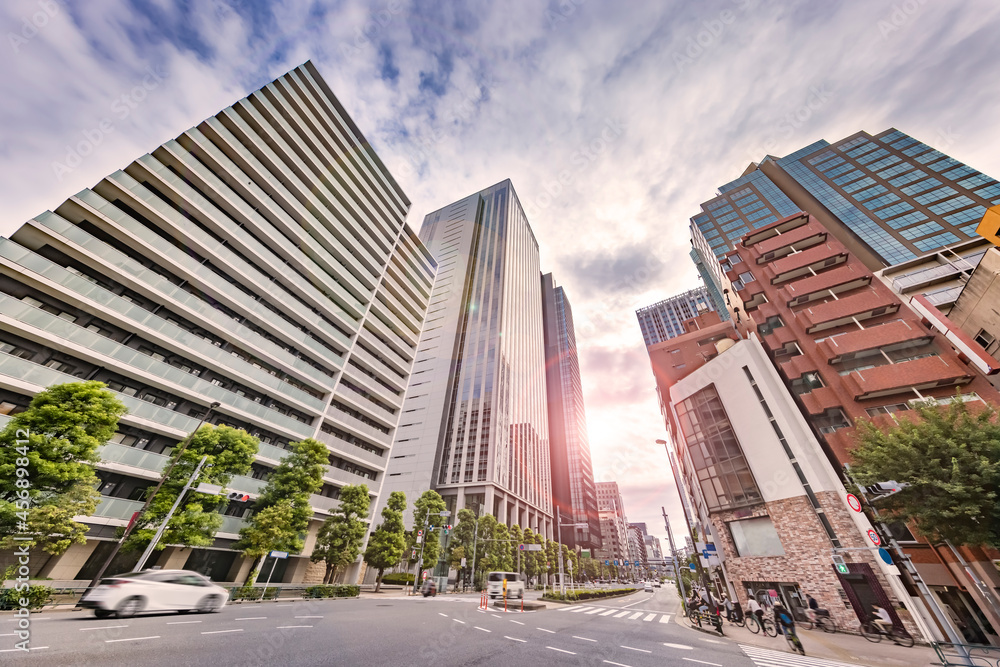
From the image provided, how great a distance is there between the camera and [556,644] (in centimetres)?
1016

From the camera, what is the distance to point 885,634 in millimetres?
15594

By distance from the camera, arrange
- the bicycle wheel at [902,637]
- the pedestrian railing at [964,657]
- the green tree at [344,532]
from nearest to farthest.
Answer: the pedestrian railing at [964,657]
the bicycle wheel at [902,637]
the green tree at [344,532]

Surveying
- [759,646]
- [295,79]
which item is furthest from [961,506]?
[295,79]

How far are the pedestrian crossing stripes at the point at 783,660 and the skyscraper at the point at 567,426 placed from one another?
83286 millimetres

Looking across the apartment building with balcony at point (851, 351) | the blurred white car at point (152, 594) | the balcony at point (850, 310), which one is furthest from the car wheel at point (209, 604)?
the balcony at point (850, 310)

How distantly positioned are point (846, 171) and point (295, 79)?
73767 mm

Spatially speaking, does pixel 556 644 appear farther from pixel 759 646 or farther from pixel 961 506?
pixel 961 506

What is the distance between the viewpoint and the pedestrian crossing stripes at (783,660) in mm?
9685

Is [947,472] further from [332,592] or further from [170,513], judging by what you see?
[170,513]

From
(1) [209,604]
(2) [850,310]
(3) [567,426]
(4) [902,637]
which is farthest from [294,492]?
(3) [567,426]

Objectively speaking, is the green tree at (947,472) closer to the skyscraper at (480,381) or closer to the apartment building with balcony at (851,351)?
the apartment building with balcony at (851,351)

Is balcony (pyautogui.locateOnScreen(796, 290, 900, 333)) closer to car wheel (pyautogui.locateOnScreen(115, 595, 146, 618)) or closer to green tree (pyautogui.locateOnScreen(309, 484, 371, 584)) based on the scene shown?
green tree (pyautogui.locateOnScreen(309, 484, 371, 584))

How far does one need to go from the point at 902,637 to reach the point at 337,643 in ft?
75.5

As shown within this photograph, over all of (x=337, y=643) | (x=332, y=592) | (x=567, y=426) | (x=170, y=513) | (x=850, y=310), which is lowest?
(x=337, y=643)
